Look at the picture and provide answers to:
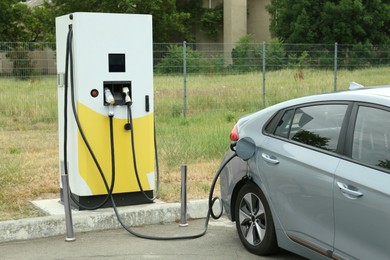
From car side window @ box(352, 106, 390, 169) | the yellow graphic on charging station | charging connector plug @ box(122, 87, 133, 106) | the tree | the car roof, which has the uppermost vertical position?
the tree

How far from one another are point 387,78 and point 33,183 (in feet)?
53.1

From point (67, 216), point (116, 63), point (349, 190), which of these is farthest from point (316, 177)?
point (116, 63)

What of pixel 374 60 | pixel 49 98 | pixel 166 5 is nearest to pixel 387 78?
pixel 374 60

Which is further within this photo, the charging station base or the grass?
the grass

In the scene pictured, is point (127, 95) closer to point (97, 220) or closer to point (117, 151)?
point (117, 151)

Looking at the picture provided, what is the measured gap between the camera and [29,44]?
14.9 m

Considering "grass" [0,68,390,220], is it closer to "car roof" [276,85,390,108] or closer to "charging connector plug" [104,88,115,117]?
"charging connector plug" [104,88,115,117]

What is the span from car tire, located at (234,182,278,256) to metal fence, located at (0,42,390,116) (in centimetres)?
1028

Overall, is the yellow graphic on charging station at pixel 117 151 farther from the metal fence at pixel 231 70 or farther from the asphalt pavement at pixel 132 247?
the metal fence at pixel 231 70

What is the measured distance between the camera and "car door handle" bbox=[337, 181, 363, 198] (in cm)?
433

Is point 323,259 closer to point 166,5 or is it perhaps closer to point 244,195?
point 244,195

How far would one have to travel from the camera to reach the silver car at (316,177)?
430 centimetres

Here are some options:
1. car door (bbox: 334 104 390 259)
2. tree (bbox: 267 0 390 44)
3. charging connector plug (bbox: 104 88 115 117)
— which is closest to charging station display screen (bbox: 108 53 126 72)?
charging connector plug (bbox: 104 88 115 117)

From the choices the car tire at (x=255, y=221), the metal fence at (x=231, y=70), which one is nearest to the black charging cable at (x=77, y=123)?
the car tire at (x=255, y=221)
